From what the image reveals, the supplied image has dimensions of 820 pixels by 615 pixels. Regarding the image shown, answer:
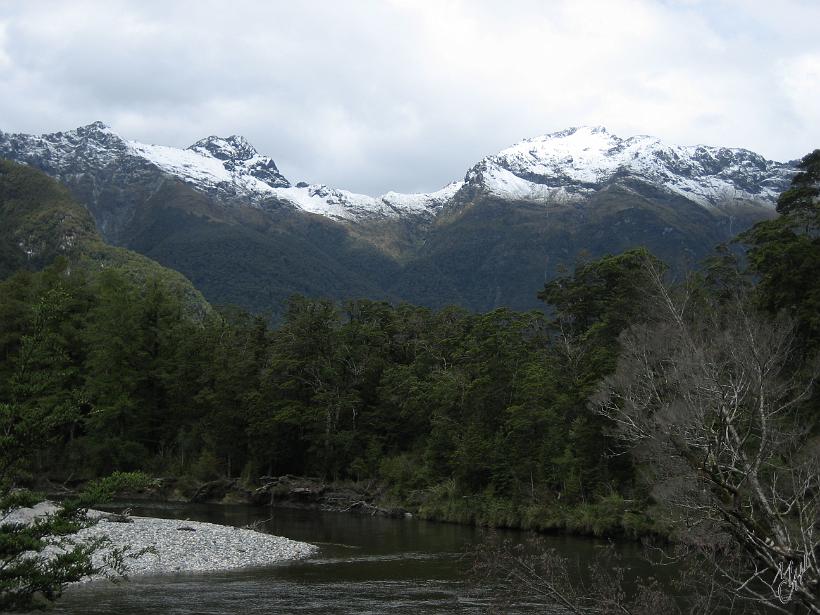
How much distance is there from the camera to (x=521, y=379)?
5097cm

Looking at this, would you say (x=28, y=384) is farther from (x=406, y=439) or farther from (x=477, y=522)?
(x=406, y=439)

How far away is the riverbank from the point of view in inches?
1098

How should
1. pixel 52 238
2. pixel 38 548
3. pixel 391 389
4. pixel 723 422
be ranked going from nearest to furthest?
1. pixel 38 548
2. pixel 723 422
3. pixel 391 389
4. pixel 52 238

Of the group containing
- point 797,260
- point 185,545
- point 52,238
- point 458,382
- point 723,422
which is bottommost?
point 185,545

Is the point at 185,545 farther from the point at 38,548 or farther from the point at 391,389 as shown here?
the point at 391,389

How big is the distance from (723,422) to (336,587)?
49.2 feet

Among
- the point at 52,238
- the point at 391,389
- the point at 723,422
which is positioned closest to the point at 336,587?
the point at 723,422

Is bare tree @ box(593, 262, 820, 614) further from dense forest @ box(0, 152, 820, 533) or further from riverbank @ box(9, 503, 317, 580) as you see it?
riverbank @ box(9, 503, 317, 580)

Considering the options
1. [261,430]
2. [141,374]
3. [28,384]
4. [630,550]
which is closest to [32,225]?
[141,374]

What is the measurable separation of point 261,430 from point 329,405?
591 cm

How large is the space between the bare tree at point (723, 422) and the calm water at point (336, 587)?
16.4ft

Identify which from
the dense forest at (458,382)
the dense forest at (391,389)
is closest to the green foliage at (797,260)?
the dense forest at (458,382)

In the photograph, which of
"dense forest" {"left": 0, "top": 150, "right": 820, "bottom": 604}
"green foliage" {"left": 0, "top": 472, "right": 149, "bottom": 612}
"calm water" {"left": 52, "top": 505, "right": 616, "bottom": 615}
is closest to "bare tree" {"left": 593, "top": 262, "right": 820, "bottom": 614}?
"dense forest" {"left": 0, "top": 150, "right": 820, "bottom": 604}

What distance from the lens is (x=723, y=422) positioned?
15367 millimetres
